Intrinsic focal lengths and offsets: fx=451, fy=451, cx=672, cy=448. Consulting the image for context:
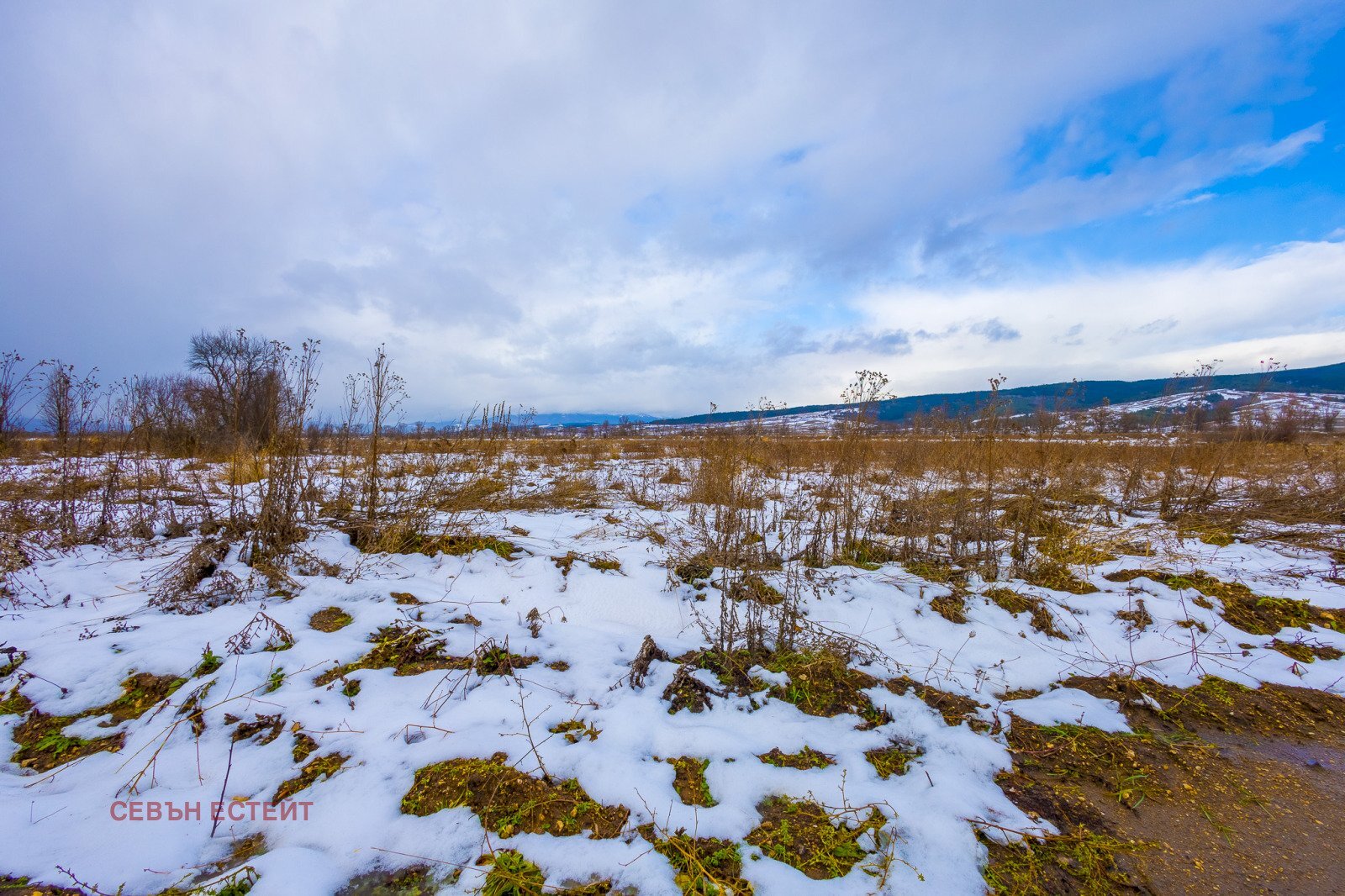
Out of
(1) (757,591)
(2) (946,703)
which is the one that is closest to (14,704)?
(1) (757,591)

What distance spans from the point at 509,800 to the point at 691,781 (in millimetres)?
891

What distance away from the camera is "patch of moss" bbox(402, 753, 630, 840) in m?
2.02

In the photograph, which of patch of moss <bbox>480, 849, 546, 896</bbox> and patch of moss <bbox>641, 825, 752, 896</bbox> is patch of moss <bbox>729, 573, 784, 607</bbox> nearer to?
patch of moss <bbox>641, 825, 752, 896</bbox>

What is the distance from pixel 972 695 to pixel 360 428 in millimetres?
7429

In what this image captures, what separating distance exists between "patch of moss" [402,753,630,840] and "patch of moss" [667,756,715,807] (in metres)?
0.30

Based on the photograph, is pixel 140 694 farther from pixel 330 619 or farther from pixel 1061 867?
pixel 1061 867

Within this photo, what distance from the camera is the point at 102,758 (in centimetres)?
224

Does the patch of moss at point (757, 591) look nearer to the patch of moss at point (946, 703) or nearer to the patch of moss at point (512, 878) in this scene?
the patch of moss at point (946, 703)

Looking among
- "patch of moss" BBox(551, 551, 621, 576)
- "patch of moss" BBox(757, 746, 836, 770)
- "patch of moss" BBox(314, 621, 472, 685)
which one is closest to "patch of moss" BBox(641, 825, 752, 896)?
"patch of moss" BBox(757, 746, 836, 770)

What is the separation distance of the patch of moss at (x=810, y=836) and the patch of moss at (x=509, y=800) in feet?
2.18

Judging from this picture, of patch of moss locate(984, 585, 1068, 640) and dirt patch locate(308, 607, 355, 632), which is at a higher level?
dirt patch locate(308, 607, 355, 632)

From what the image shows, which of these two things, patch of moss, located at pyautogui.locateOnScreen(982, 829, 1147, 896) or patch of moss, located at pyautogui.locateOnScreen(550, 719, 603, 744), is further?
patch of moss, located at pyautogui.locateOnScreen(550, 719, 603, 744)

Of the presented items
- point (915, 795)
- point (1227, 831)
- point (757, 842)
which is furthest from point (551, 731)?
point (1227, 831)

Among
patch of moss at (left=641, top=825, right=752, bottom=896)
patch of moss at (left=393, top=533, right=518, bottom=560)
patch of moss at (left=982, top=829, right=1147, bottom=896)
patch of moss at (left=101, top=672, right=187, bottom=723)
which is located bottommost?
patch of moss at (left=982, top=829, right=1147, bottom=896)
